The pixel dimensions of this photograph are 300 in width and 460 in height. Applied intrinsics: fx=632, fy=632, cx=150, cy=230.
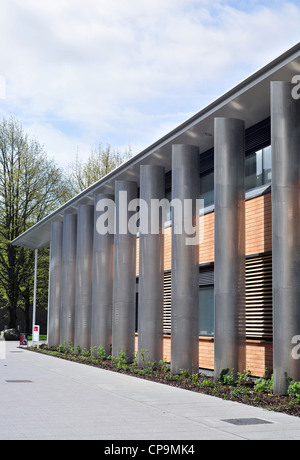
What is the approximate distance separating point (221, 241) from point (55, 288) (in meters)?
17.5

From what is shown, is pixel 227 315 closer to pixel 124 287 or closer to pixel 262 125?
pixel 262 125

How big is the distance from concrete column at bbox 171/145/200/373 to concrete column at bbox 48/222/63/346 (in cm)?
1447

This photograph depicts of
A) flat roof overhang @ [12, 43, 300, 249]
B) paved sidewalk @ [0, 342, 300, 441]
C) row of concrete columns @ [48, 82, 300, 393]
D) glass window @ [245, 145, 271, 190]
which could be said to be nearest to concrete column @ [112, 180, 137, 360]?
row of concrete columns @ [48, 82, 300, 393]

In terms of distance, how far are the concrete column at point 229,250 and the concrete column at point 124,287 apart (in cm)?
Answer: 732

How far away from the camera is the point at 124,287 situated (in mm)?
22766

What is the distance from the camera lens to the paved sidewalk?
347 inches

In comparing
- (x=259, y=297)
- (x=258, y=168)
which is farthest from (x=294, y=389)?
(x=258, y=168)

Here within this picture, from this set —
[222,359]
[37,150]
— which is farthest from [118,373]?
[37,150]

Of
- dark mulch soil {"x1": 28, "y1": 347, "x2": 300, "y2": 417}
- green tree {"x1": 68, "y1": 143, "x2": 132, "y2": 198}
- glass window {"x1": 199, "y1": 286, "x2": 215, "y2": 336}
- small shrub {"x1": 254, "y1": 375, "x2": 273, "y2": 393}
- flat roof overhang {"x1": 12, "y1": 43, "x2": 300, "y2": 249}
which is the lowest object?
dark mulch soil {"x1": 28, "y1": 347, "x2": 300, "y2": 417}

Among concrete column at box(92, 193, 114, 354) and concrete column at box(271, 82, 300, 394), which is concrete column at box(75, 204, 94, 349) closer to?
concrete column at box(92, 193, 114, 354)

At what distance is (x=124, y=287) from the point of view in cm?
2277

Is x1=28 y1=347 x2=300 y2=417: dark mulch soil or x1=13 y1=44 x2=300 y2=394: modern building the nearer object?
x1=28 y1=347 x2=300 y2=417: dark mulch soil

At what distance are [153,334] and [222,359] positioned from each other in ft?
15.5
